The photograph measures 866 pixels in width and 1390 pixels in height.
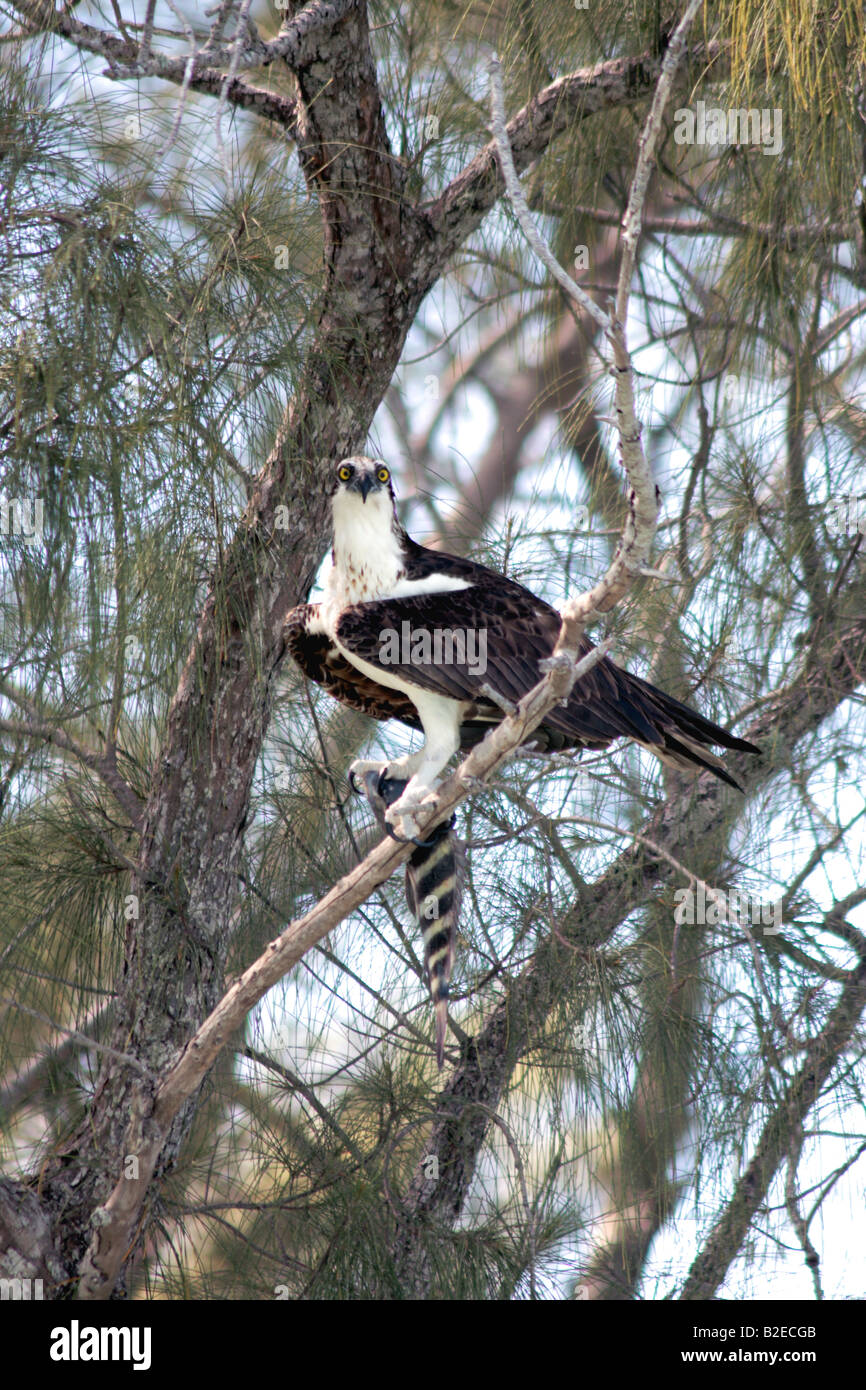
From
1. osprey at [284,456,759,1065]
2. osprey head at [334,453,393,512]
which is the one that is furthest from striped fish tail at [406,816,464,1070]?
osprey head at [334,453,393,512]

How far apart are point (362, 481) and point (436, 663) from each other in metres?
0.36

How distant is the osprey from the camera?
85.6 inches

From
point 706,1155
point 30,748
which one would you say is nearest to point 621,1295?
point 706,1155

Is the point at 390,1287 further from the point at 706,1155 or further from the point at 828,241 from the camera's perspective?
the point at 828,241

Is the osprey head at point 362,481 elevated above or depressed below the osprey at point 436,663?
above

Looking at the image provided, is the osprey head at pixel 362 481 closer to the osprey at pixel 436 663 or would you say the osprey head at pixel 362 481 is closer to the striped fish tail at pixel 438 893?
the osprey at pixel 436 663

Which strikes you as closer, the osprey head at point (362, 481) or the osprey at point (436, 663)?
the osprey at point (436, 663)

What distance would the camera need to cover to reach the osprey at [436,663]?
2.17 meters

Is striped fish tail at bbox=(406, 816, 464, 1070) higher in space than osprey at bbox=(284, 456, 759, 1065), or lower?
lower

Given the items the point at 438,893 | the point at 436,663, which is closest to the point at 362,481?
the point at 436,663

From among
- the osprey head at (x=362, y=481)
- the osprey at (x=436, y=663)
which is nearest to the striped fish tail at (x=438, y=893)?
the osprey at (x=436, y=663)

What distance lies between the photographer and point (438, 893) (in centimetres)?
231

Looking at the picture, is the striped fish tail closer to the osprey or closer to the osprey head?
the osprey
